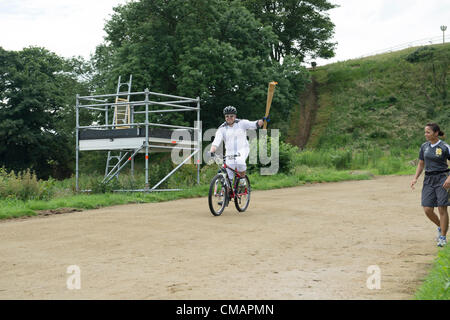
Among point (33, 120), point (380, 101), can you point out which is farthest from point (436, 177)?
point (380, 101)

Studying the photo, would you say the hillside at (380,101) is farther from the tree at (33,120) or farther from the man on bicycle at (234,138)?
the man on bicycle at (234,138)

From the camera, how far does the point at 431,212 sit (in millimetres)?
8109

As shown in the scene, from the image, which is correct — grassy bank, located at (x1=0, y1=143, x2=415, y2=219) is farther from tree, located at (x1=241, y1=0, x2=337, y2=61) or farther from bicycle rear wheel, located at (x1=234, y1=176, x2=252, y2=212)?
tree, located at (x1=241, y1=0, x2=337, y2=61)

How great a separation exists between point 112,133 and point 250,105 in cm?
2250

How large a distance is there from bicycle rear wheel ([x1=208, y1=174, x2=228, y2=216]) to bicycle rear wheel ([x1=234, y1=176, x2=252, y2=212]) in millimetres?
427

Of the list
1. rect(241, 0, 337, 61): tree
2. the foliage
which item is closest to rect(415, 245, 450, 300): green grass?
the foliage

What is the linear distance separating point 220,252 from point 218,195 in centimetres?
424

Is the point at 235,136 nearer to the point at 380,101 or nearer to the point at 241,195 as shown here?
the point at 241,195

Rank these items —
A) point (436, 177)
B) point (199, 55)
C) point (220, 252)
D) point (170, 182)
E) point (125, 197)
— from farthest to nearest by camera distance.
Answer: point (199, 55) → point (170, 182) → point (125, 197) → point (436, 177) → point (220, 252)

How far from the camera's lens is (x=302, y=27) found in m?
54.5

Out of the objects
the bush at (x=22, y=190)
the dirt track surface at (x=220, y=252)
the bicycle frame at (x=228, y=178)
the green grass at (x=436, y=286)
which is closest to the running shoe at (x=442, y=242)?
the dirt track surface at (x=220, y=252)

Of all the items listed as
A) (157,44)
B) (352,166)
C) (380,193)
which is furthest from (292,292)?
(157,44)

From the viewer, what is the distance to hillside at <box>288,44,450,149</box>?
47594 mm

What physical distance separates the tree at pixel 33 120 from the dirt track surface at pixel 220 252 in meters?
29.9
